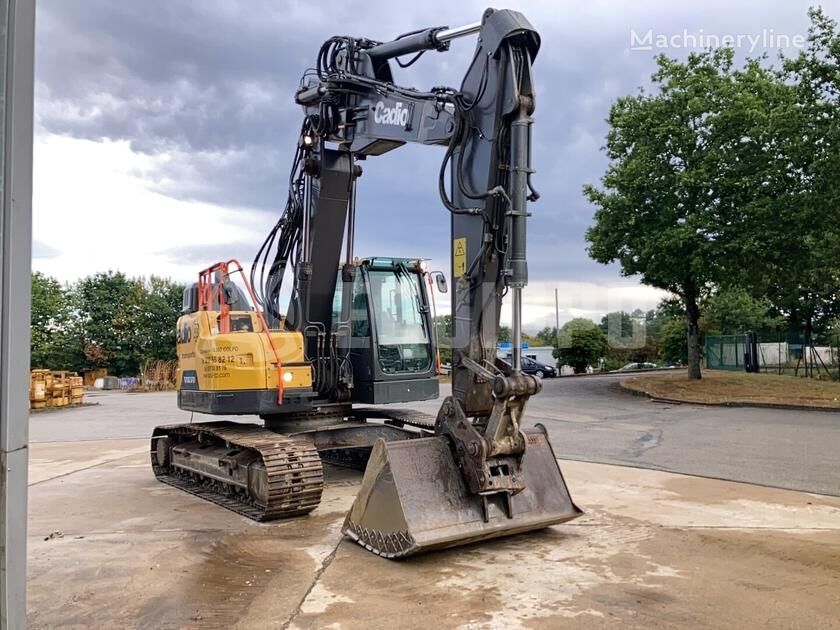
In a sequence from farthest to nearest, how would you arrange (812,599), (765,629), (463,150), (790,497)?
(790,497) → (463,150) → (812,599) → (765,629)

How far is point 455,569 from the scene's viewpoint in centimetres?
531

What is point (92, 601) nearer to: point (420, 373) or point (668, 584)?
point (668, 584)

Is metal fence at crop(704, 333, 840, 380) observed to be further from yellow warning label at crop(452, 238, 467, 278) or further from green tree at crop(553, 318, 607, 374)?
yellow warning label at crop(452, 238, 467, 278)

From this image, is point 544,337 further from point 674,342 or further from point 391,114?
point 391,114

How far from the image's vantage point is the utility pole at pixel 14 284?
1.84 m

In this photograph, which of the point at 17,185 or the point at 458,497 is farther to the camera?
the point at 458,497

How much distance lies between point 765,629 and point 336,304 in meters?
5.67

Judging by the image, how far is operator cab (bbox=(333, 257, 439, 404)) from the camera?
8.34 metres

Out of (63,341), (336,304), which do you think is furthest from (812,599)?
(63,341)

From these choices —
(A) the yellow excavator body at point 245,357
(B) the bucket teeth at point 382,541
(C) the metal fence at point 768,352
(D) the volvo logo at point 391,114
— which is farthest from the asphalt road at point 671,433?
(C) the metal fence at point 768,352

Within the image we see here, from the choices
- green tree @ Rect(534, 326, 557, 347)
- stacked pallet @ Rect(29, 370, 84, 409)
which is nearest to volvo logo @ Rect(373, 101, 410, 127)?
stacked pallet @ Rect(29, 370, 84, 409)

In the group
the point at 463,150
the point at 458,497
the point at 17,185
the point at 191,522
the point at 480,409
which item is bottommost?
the point at 191,522

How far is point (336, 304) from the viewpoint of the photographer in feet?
28.2

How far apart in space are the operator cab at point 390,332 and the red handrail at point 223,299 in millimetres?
1024
